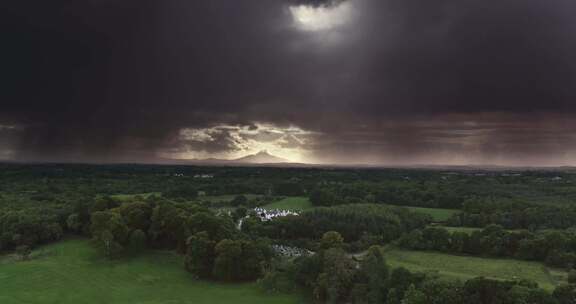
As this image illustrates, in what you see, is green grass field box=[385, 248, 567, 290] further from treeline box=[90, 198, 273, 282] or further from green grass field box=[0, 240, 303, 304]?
green grass field box=[0, 240, 303, 304]

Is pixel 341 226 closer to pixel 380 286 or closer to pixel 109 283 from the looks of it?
pixel 380 286

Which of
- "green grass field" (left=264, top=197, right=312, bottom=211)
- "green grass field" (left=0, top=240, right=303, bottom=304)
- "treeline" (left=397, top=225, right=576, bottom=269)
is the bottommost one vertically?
"green grass field" (left=0, top=240, right=303, bottom=304)

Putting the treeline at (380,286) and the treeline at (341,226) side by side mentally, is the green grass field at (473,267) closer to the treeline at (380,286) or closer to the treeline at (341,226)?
the treeline at (380,286)

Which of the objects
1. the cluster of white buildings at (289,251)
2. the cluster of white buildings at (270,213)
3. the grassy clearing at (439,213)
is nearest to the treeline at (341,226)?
the cluster of white buildings at (289,251)

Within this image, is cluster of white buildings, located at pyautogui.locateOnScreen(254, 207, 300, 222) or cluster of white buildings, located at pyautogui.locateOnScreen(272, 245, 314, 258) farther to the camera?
cluster of white buildings, located at pyautogui.locateOnScreen(254, 207, 300, 222)

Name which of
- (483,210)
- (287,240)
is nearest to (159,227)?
(287,240)

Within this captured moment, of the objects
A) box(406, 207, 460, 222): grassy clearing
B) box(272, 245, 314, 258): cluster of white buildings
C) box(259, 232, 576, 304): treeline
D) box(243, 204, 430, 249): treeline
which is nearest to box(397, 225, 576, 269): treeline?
box(243, 204, 430, 249): treeline

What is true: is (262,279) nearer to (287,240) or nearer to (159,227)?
(159,227)

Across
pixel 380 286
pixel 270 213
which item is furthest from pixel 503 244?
pixel 270 213
